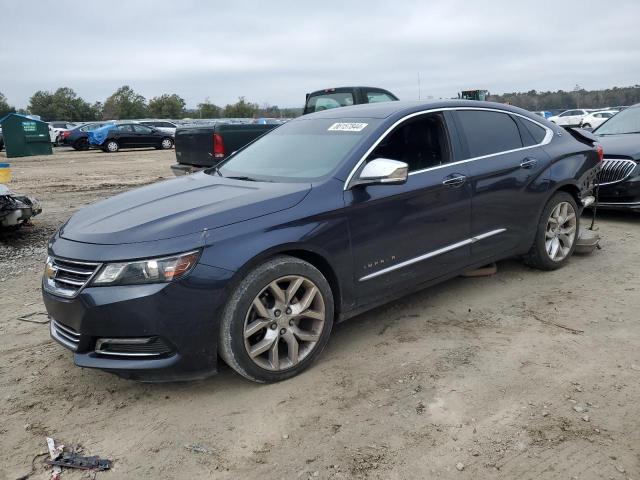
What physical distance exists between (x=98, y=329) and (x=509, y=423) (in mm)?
2230

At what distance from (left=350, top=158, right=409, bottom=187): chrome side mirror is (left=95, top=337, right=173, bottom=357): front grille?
5.11 feet

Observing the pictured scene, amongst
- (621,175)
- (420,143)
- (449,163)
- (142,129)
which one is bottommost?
(621,175)

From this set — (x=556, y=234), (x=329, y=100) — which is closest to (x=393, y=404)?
(x=556, y=234)

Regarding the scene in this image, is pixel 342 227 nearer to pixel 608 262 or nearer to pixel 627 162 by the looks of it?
pixel 608 262

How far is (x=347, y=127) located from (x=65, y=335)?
2.38 meters

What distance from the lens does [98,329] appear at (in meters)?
2.94

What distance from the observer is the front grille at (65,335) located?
3097 millimetres

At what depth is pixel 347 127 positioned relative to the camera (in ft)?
13.4

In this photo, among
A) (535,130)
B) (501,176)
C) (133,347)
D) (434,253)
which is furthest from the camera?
(535,130)

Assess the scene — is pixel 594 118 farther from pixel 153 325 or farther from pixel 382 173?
pixel 153 325

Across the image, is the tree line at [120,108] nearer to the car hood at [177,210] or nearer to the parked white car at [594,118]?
the parked white car at [594,118]

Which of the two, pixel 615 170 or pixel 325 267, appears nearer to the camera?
pixel 325 267

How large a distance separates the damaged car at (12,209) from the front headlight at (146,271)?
4676 mm

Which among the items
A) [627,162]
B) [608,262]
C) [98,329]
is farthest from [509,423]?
[627,162]
